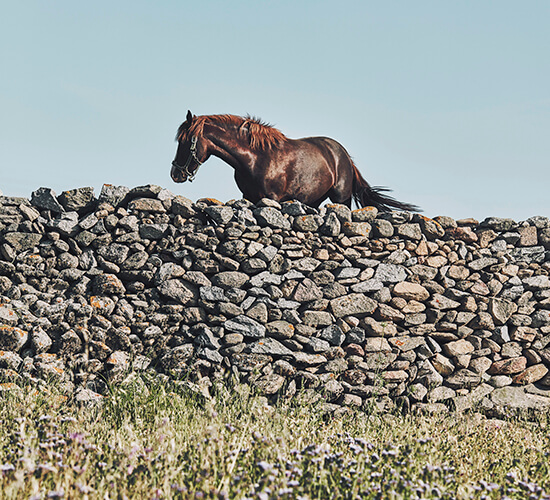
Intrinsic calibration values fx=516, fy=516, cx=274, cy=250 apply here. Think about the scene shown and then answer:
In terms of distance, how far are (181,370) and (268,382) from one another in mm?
1065

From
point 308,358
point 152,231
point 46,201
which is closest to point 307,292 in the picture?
point 308,358

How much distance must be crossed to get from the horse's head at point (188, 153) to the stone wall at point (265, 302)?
52cm

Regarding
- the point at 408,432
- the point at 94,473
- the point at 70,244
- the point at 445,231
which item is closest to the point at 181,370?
the point at 70,244

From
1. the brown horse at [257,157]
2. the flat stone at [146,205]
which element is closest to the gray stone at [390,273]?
the brown horse at [257,157]

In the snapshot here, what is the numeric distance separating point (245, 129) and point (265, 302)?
2.62 meters

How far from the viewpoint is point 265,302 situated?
6.65 m

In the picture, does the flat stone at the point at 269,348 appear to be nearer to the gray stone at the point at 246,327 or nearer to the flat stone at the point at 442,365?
the gray stone at the point at 246,327

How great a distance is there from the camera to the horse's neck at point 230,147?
7422mm

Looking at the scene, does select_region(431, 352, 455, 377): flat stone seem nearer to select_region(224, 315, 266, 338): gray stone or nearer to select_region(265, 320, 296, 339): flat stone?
select_region(265, 320, 296, 339): flat stone

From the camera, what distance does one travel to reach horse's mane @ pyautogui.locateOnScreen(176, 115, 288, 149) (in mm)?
7344

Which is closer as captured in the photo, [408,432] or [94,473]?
[94,473]

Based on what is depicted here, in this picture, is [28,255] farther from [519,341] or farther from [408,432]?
[519,341]

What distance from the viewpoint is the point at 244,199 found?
7.33 metres

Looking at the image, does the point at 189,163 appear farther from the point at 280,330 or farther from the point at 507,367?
the point at 507,367
